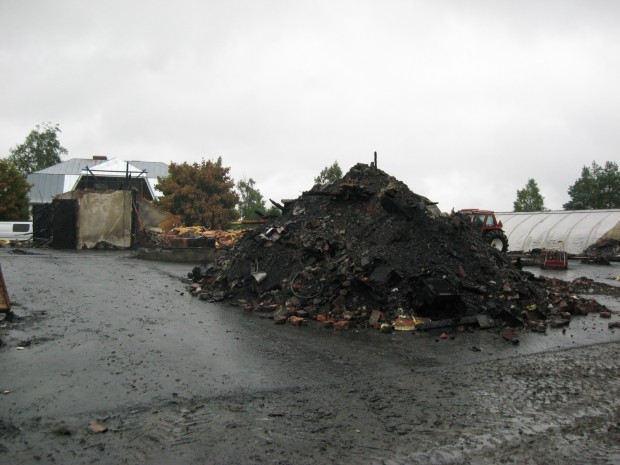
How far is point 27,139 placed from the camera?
2138 inches

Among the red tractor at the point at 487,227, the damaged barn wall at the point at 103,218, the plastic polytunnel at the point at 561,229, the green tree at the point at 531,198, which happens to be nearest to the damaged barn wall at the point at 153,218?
the damaged barn wall at the point at 103,218

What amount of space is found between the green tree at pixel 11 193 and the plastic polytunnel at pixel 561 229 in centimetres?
3681

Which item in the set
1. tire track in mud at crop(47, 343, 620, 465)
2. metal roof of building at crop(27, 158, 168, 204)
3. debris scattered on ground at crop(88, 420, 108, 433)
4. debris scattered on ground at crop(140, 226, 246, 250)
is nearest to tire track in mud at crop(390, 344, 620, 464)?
tire track in mud at crop(47, 343, 620, 465)

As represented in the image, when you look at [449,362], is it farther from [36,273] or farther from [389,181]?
[36,273]

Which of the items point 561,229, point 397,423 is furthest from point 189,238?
point 561,229

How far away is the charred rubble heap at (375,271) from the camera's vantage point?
7809mm

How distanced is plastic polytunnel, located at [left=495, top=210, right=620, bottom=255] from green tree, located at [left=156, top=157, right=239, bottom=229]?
2089cm

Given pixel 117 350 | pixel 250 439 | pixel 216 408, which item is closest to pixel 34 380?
pixel 117 350

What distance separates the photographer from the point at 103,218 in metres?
21.1

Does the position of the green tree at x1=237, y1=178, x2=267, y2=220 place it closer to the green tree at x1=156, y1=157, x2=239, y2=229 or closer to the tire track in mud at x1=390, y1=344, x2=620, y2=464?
the green tree at x1=156, y1=157, x2=239, y2=229

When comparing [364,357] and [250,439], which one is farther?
[364,357]

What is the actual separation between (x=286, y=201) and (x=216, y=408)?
899 centimetres

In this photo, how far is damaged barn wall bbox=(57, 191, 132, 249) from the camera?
2097 centimetres

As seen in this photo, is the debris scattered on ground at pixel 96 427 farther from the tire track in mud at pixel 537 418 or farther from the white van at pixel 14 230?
the white van at pixel 14 230
